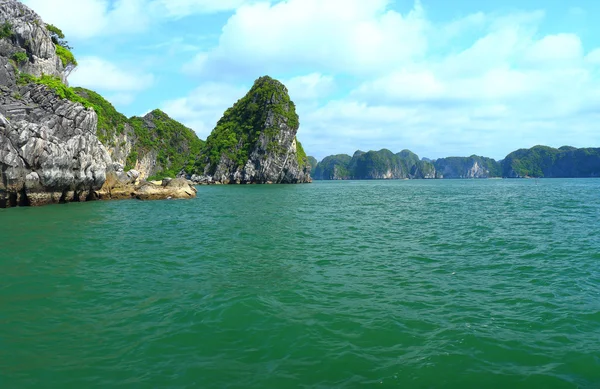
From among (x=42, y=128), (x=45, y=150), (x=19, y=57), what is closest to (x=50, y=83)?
(x=19, y=57)

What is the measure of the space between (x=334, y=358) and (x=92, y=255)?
1301cm

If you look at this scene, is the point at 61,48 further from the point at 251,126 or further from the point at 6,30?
the point at 251,126

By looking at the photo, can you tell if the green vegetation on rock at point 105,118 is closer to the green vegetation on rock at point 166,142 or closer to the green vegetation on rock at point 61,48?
the green vegetation on rock at point 166,142

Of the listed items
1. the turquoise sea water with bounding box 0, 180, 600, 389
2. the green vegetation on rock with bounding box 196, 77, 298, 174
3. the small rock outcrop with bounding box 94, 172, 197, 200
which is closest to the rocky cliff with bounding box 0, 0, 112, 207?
the small rock outcrop with bounding box 94, 172, 197, 200

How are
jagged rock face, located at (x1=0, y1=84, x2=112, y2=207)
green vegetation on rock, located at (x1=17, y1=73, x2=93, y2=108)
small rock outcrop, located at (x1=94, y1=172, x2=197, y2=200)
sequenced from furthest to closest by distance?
small rock outcrop, located at (x1=94, y1=172, x2=197, y2=200) < green vegetation on rock, located at (x1=17, y1=73, x2=93, y2=108) < jagged rock face, located at (x1=0, y1=84, x2=112, y2=207)

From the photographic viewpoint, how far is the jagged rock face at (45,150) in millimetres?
32500

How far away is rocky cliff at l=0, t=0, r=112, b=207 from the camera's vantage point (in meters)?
32.9

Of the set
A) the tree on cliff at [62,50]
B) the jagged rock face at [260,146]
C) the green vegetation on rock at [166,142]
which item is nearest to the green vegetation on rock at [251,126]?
the jagged rock face at [260,146]

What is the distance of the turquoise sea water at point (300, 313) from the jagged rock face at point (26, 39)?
A: 122 ft

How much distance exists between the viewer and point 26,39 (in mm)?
46250

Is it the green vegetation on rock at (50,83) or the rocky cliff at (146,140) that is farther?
the rocky cliff at (146,140)

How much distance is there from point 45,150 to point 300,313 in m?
34.8

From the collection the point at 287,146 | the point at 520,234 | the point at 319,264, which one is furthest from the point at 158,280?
the point at 287,146

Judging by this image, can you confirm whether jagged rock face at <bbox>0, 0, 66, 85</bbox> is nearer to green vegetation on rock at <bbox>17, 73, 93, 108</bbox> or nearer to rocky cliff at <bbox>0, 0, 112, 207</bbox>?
rocky cliff at <bbox>0, 0, 112, 207</bbox>
